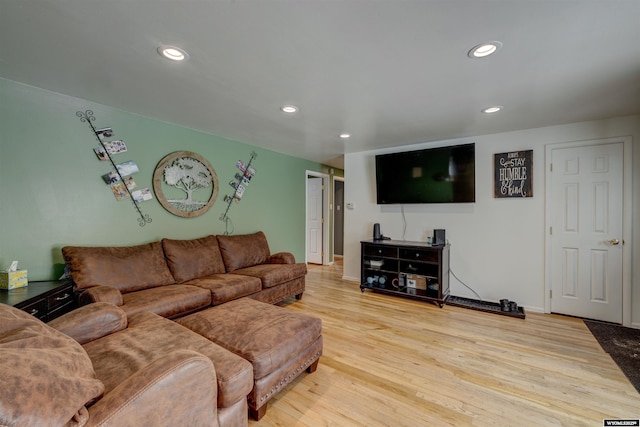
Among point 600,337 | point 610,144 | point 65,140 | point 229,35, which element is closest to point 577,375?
point 600,337

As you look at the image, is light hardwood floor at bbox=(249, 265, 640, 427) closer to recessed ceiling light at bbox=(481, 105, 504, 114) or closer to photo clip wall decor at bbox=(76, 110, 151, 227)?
recessed ceiling light at bbox=(481, 105, 504, 114)

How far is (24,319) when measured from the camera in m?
1.16

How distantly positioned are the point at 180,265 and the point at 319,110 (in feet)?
7.26

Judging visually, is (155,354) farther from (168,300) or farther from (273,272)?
(273,272)

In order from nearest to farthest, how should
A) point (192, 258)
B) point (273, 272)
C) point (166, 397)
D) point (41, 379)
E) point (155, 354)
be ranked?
point (41, 379), point (166, 397), point (155, 354), point (192, 258), point (273, 272)

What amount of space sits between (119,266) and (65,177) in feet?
3.12

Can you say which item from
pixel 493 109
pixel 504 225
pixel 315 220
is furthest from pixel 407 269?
pixel 315 220

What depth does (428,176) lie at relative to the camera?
3.77 meters

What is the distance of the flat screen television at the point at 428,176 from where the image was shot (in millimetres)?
3529

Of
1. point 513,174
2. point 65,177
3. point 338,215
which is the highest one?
point 513,174

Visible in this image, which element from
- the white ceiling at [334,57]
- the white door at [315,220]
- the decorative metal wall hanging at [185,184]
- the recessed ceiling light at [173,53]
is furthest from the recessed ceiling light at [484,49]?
the white door at [315,220]

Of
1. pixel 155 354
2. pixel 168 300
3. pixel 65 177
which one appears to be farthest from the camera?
pixel 65 177

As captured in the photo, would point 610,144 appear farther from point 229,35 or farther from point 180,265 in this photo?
point 180,265

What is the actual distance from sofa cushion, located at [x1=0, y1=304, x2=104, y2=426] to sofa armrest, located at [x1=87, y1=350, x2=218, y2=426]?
76 millimetres
